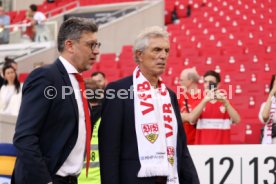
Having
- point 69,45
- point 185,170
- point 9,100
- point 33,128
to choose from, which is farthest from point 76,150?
point 9,100

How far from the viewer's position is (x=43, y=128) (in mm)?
4121

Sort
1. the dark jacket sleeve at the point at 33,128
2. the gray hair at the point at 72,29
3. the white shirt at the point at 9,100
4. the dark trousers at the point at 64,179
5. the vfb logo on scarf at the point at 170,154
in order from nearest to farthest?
the dark jacket sleeve at the point at 33,128, the dark trousers at the point at 64,179, the gray hair at the point at 72,29, the vfb logo on scarf at the point at 170,154, the white shirt at the point at 9,100

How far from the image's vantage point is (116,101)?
4539 millimetres

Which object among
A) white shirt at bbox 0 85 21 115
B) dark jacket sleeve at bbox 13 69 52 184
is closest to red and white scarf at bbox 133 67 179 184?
dark jacket sleeve at bbox 13 69 52 184

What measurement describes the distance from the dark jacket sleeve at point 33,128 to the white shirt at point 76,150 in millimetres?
175

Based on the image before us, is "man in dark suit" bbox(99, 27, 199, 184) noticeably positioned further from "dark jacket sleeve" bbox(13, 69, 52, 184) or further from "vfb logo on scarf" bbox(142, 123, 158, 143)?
"dark jacket sleeve" bbox(13, 69, 52, 184)

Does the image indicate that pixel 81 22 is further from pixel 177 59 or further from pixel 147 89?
pixel 177 59

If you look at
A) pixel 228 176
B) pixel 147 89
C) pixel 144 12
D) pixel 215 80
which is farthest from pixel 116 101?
pixel 144 12

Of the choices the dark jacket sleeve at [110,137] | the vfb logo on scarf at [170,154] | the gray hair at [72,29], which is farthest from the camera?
the vfb logo on scarf at [170,154]

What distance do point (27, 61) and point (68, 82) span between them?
14.8 meters

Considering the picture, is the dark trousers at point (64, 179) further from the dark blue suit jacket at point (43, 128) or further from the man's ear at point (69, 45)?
the man's ear at point (69, 45)

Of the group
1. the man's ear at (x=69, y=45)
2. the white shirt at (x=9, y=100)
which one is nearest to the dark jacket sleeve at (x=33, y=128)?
the man's ear at (x=69, y=45)

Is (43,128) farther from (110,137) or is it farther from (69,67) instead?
(110,137)

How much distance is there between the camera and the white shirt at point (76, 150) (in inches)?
165
